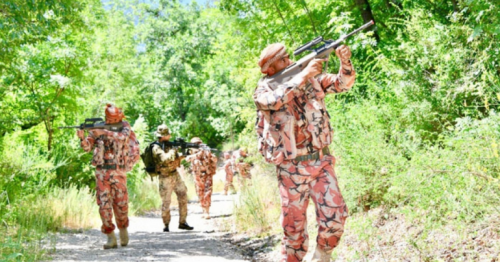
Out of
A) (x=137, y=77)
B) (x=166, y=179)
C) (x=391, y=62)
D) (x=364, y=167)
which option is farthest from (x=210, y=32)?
(x=364, y=167)

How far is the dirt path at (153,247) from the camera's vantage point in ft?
23.5

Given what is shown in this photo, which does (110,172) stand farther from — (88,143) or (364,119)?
(364,119)

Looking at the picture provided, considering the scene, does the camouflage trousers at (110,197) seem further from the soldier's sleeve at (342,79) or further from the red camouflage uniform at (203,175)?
the red camouflage uniform at (203,175)

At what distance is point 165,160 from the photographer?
35.9 feet

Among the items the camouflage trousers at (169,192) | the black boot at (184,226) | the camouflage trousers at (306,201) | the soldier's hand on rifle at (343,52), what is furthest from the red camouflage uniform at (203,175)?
the soldier's hand on rifle at (343,52)

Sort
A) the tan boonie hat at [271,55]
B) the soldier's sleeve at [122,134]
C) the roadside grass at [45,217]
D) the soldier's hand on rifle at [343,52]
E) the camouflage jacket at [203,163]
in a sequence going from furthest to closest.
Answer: the camouflage jacket at [203,163]
the soldier's sleeve at [122,134]
the roadside grass at [45,217]
the tan boonie hat at [271,55]
the soldier's hand on rifle at [343,52]

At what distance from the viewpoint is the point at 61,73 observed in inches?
530

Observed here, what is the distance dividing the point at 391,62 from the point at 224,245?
3857 millimetres

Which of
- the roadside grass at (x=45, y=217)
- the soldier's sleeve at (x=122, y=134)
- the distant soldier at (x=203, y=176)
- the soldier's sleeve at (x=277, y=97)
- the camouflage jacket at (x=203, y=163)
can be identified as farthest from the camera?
the camouflage jacket at (x=203, y=163)

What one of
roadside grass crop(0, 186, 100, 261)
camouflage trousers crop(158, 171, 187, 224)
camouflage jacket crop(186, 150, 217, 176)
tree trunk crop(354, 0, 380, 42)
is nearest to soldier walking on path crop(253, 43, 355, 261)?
roadside grass crop(0, 186, 100, 261)

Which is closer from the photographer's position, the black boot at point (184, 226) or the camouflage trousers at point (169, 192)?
the camouflage trousers at point (169, 192)

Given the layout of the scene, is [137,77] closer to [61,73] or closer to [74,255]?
[61,73]

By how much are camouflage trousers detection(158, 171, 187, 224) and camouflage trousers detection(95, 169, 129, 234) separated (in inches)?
106

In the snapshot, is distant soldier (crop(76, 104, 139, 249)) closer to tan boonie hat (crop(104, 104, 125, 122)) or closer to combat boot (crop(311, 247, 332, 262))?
tan boonie hat (crop(104, 104, 125, 122))
